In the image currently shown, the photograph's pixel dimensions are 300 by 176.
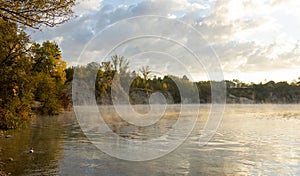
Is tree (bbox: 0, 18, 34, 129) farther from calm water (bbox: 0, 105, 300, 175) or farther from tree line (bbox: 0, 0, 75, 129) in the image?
calm water (bbox: 0, 105, 300, 175)

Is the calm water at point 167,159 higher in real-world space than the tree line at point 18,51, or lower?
lower

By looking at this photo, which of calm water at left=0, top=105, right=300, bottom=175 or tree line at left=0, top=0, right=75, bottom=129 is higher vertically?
tree line at left=0, top=0, right=75, bottom=129

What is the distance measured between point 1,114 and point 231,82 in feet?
494

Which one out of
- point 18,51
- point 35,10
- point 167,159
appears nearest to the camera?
point 35,10

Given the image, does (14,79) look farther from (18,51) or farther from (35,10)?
(35,10)

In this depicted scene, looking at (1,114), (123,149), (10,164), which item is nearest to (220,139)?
(123,149)

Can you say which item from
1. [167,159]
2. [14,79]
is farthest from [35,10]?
[14,79]

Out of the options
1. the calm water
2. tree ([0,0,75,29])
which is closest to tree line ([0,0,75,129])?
tree ([0,0,75,29])

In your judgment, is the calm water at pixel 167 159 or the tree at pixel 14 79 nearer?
the calm water at pixel 167 159

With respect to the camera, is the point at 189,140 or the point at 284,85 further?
the point at 284,85

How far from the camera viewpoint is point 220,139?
70.2 feet

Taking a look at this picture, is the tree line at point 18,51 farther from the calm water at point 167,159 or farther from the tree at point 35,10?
the calm water at point 167,159

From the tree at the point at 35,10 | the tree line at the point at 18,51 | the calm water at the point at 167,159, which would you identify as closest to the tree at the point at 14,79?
the tree line at the point at 18,51

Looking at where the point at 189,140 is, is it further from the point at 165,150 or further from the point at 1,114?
the point at 1,114
